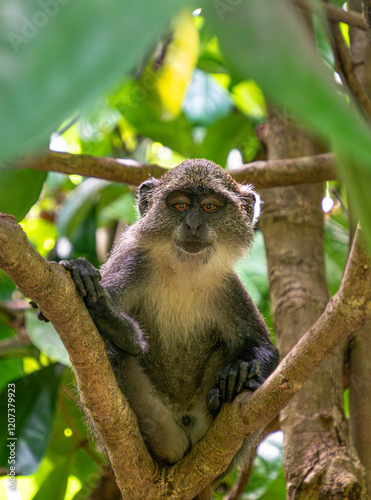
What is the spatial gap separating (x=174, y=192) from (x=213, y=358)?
108 centimetres

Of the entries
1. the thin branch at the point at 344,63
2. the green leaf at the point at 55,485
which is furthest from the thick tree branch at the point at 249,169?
the green leaf at the point at 55,485

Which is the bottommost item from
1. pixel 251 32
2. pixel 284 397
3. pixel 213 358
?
pixel 213 358

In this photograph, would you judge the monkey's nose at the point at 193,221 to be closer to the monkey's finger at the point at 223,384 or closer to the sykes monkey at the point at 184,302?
the sykes monkey at the point at 184,302

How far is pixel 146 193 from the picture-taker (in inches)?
157

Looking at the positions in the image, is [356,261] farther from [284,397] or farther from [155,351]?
[155,351]

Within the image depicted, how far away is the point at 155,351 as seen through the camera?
354cm

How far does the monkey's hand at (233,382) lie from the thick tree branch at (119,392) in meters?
0.11

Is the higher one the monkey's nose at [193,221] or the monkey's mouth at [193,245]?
the monkey's nose at [193,221]

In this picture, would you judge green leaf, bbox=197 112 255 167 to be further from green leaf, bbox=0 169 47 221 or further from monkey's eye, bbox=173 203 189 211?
green leaf, bbox=0 169 47 221

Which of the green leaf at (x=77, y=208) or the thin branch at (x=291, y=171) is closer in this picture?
the thin branch at (x=291, y=171)

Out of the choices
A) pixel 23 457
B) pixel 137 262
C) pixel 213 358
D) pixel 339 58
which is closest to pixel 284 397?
pixel 213 358

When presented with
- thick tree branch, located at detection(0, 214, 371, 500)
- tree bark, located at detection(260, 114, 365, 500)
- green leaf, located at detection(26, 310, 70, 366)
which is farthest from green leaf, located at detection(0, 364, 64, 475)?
tree bark, located at detection(260, 114, 365, 500)

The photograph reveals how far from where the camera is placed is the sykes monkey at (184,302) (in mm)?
3262

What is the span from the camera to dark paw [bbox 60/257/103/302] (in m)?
2.43
